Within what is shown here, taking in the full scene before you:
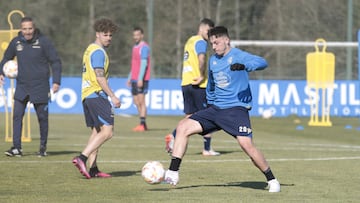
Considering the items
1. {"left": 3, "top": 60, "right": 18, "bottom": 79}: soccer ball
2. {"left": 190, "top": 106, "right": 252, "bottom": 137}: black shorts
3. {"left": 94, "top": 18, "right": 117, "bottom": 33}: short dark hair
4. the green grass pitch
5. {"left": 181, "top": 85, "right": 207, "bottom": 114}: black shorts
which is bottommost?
the green grass pitch

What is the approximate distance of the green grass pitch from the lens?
10781 mm

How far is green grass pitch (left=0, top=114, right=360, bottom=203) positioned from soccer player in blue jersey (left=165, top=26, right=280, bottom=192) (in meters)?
0.32

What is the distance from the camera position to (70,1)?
175ft

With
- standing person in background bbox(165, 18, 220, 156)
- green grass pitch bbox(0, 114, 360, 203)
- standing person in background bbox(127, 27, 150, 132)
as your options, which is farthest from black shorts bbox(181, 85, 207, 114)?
standing person in background bbox(127, 27, 150, 132)

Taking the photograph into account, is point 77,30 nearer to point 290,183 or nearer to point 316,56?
point 316,56

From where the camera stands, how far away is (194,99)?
16.3 meters

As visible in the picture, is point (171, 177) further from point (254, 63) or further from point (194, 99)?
point (194, 99)

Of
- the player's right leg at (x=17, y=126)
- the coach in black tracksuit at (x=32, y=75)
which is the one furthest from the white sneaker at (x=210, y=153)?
the player's right leg at (x=17, y=126)

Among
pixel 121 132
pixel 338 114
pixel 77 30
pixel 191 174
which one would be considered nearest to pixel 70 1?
pixel 77 30

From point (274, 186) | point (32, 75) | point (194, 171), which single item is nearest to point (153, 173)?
point (274, 186)

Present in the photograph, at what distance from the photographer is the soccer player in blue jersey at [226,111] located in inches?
440

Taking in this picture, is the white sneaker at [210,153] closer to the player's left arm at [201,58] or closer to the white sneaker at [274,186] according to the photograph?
the player's left arm at [201,58]

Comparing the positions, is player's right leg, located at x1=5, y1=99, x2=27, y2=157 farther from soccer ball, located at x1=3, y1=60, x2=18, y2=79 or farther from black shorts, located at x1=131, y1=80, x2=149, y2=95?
black shorts, located at x1=131, y1=80, x2=149, y2=95

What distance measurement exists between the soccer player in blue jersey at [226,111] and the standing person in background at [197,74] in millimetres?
4401
